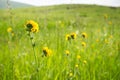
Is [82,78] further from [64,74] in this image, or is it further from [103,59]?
[103,59]

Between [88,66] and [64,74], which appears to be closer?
[64,74]

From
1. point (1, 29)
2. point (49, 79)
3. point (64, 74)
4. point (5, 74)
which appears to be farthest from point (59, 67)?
point (1, 29)

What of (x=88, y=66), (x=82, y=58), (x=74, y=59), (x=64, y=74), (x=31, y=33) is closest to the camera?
(x=31, y=33)

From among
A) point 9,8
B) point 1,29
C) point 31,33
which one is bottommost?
point 1,29

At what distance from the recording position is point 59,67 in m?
2.61

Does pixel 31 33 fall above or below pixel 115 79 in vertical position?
above

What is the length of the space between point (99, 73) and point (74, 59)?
21.7 inches

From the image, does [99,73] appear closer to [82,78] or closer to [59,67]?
[82,78]

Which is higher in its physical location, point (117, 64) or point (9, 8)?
point (9, 8)

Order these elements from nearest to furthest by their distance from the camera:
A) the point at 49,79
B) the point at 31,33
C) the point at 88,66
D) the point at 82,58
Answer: the point at 31,33, the point at 49,79, the point at 88,66, the point at 82,58

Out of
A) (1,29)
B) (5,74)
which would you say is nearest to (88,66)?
(5,74)

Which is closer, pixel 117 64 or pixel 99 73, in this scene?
pixel 99 73

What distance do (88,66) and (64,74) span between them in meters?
0.52

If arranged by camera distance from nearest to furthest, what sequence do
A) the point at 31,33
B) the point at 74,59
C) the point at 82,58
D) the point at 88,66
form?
the point at 31,33 < the point at 88,66 < the point at 74,59 < the point at 82,58
